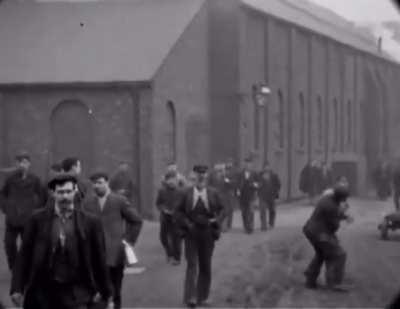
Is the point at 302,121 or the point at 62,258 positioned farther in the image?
the point at 302,121

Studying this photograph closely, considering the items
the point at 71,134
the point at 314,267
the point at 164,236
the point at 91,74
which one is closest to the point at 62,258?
the point at 71,134

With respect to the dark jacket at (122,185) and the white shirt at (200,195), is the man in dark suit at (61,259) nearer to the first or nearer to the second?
the dark jacket at (122,185)

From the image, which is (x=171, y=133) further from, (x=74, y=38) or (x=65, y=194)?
(x=65, y=194)

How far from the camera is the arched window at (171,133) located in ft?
22.5

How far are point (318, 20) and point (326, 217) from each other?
5.84 feet

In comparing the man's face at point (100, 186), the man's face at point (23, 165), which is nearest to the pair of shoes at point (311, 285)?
the man's face at point (100, 186)

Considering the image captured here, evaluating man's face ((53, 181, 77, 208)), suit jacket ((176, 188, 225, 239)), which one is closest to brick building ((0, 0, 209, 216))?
suit jacket ((176, 188, 225, 239))

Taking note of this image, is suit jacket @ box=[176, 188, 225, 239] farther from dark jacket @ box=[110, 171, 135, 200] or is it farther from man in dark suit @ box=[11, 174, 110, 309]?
man in dark suit @ box=[11, 174, 110, 309]

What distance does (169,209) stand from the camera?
6.93 m

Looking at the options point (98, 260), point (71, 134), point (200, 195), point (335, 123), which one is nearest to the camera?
point (98, 260)

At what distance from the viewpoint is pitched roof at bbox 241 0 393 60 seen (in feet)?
19.5

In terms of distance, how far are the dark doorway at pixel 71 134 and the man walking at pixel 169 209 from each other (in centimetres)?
→ 81

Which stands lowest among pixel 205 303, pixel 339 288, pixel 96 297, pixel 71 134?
pixel 205 303

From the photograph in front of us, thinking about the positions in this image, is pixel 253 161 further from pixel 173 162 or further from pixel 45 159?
pixel 45 159
